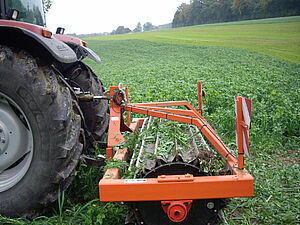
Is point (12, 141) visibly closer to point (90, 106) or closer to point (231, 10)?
point (90, 106)

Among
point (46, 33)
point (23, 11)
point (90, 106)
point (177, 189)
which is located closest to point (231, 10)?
point (90, 106)

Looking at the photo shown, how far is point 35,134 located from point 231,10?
125 ft

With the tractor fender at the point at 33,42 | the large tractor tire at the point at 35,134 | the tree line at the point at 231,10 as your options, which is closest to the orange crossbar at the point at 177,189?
the large tractor tire at the point at 35,134

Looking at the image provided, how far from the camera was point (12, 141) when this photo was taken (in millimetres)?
2271

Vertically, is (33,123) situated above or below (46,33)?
below

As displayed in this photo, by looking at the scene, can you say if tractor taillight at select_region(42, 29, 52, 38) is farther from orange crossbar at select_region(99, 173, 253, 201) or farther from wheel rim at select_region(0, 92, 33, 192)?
orange crossbar at select_region(99, 173, 253, 201)

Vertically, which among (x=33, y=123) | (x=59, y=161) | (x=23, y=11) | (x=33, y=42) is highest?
(x=23, y=11)

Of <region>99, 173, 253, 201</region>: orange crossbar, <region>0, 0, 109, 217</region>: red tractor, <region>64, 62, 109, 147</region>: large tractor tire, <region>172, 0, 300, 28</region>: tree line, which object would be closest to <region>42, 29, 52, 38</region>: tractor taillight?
<region>0, 0, 109, 217</region>: red tractor

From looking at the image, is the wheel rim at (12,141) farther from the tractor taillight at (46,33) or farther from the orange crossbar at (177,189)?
the orange crossbar at (177,189)

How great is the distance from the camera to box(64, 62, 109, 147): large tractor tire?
132 inches

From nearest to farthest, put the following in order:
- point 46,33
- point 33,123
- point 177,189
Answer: point 177,189 < point 33,123 < point 46,33

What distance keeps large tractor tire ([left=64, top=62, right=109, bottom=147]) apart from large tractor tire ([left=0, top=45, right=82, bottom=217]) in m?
1.05

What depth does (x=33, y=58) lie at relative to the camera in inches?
84.9

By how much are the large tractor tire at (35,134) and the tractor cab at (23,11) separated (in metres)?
0.61
